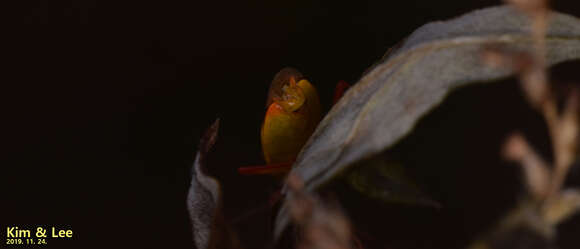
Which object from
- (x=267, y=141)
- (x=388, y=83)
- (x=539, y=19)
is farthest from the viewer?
(x=267, y=141)

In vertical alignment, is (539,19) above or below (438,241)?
above

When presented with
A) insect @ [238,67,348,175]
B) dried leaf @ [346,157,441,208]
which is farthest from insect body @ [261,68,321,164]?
dried leaf @ [346,157,441,208]

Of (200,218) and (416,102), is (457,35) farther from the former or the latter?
(200,218)

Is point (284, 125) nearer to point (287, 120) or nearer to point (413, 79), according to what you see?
point (287, 120)

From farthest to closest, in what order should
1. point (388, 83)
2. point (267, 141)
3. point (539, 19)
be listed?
point (267, 141) < point (388, 83) < point (539, 19)

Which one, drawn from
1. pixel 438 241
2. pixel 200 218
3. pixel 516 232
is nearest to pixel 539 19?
pixel 516 232

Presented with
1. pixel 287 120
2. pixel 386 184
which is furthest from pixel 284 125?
pixel 386 184
